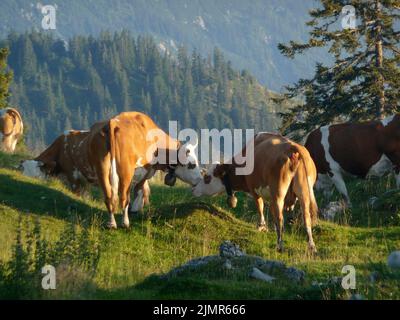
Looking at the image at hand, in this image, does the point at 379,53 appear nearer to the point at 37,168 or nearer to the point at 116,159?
the point at 37,168

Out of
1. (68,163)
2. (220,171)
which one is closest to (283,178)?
(220,171)

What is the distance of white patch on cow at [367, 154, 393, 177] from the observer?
2056 cm

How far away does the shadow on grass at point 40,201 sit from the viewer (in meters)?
16.1

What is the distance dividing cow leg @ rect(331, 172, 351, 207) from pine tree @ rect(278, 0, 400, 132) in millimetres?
8603

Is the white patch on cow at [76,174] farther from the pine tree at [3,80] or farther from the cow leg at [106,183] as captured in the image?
the pine tree at [3,80]

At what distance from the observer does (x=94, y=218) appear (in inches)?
626

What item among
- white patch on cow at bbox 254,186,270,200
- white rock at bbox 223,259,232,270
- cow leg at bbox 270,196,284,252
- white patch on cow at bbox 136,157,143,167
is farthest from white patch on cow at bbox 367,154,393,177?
white rock at bbox 223,259,232,270

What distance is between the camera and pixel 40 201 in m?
16.7

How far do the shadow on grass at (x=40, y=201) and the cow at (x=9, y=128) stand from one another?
524 inches

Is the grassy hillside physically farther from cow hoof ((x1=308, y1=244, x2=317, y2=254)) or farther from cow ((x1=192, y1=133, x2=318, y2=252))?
cow ((x1=192, y1=133, x2=318, y2=252))

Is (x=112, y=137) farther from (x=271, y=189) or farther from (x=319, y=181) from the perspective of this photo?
(x=319, y=181)

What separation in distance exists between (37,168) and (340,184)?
893cm
